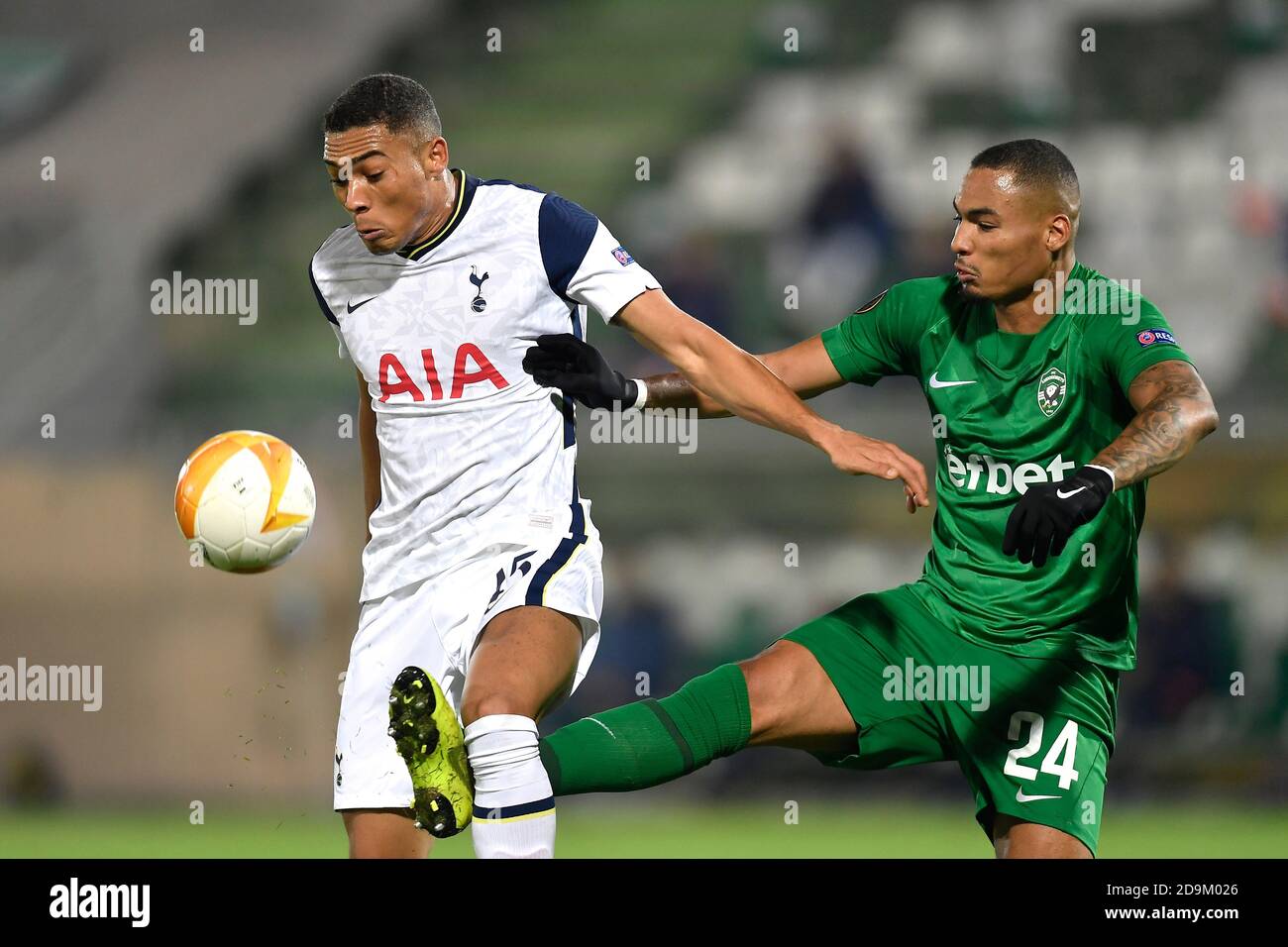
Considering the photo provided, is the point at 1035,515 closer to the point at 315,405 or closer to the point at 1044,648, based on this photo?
the point at 1044,648

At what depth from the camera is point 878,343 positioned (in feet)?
15.2

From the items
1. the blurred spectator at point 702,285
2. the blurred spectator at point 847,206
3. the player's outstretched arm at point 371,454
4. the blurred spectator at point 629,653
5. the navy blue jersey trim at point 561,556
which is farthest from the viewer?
the blurred spectator at point 847,206

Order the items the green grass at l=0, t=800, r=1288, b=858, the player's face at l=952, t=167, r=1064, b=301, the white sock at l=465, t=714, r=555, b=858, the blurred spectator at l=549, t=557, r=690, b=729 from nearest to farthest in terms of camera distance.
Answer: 1. the white sock at l=465, t=714, r=555, b=858
2. the player's face at l=952, t=167, r=1064, b=301
3. the green grass at l=0, t=800, r=1288, b=858
4. the blurred spectator at l=549, t=557, r=690, b=729

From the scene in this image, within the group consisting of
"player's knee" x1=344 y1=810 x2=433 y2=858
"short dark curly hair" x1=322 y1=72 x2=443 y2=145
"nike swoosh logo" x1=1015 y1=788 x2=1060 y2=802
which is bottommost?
"player's knee" x1=344 y1=810 x2=433 y2=858

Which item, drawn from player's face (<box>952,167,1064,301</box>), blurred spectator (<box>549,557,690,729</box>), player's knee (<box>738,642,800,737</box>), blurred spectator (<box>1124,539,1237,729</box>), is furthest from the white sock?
blurred spectator (<box>1124,539,1237,729</box>)

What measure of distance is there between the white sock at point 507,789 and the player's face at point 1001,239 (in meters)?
1.71

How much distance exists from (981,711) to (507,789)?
1293mm

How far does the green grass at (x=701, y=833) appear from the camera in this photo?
7.72 metres

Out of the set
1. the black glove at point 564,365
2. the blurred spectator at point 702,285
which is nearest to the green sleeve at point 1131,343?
the black glove at point 564,365

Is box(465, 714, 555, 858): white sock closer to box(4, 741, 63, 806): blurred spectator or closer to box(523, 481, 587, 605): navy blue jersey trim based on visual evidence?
box(523, 481, 587, 605): navy blue jersey trim

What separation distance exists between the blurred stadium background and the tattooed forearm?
4.18 metres

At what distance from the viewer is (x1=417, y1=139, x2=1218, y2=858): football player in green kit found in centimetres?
413

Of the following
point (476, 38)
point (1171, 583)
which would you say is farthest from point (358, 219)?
point (476, 38)

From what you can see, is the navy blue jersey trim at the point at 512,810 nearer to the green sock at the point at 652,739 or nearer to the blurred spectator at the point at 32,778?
the green sock at the point at 652,739
